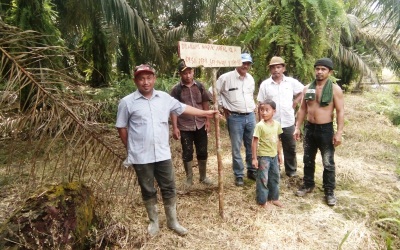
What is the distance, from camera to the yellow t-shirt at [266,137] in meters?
3.62

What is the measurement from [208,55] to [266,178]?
5.29 ft

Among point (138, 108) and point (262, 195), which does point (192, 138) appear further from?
point (138, 108)

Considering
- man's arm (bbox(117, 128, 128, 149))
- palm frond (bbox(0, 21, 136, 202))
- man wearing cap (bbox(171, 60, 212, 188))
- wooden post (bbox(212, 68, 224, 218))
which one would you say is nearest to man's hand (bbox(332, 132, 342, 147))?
wooden post (bbox(212, 68, 224, 218))

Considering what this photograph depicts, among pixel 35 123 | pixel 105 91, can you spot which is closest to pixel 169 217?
pixel 35 123

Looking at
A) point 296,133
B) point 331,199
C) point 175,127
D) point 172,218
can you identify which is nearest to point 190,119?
point 175,127

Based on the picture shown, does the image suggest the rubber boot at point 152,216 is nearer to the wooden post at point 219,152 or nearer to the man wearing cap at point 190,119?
the wooden post at point 219,152

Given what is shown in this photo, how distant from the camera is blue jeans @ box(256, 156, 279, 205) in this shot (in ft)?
12.0

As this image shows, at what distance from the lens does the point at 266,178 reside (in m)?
3.71

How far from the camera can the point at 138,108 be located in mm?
2855

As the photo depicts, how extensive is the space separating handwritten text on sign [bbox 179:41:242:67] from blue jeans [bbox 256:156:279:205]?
1214 mm

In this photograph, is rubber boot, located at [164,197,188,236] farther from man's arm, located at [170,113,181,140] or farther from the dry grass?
man's arm, located at [170,113,181,140]

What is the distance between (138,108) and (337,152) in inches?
189

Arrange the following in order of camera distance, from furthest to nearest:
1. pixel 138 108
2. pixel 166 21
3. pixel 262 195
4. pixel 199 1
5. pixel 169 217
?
1. pixel 166 21
2. pixel 199 1
3. pixel 262 195
4. pixel 169 217
5. pixel 138 108

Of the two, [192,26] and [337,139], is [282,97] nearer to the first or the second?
[337,139]
